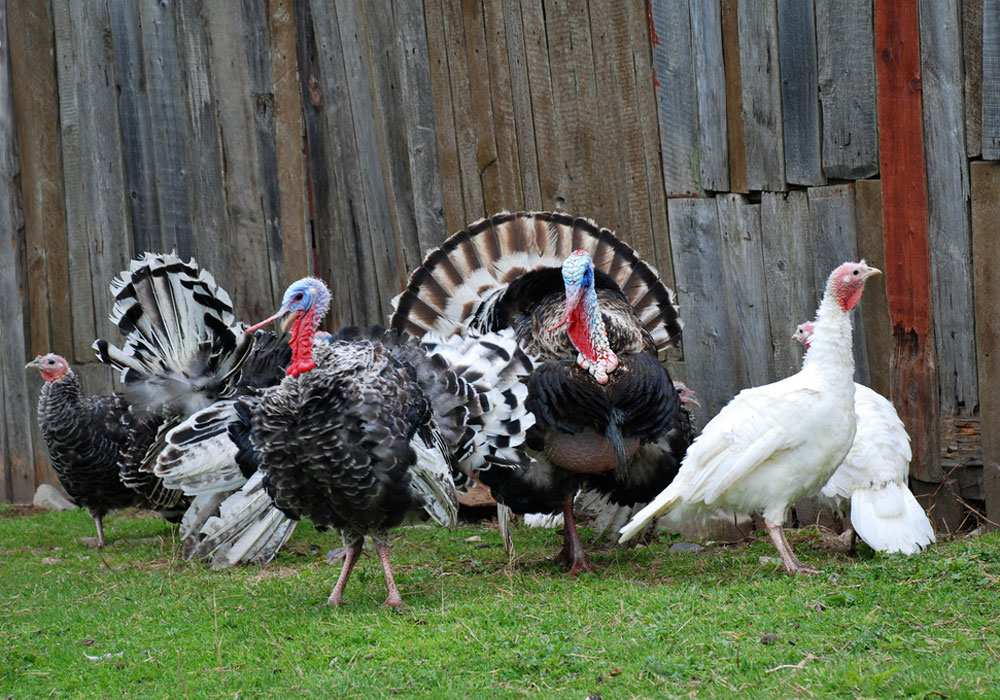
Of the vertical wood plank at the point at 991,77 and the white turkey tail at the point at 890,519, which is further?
the vertical wood plank at the point at 991,77

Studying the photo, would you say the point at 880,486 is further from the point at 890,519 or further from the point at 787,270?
the point at 787,270

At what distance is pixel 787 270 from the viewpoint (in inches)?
244

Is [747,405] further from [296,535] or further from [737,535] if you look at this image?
[296,535]

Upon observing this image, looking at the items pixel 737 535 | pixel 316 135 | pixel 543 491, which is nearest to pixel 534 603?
pixel 543 491

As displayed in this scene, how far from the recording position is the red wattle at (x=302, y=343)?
511 centimetres

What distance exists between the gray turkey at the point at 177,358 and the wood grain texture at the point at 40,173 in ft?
5.43

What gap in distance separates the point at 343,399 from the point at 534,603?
4.35 feet

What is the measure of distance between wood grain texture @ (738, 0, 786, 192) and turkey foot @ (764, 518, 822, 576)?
2.05 m

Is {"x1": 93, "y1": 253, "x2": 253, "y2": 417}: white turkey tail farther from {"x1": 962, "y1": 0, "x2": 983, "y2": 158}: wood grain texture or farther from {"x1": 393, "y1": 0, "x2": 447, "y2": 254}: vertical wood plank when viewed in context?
{"x1": 962, "y1": 0, "x2": 983, "y2": 158}: wood grain texture

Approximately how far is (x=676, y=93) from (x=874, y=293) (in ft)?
5.51

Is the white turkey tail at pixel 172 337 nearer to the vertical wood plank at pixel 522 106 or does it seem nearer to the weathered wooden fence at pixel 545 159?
the weathered wooden fence at pixel 545 159

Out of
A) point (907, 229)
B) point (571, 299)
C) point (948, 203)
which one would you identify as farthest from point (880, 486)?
point (571, 299)

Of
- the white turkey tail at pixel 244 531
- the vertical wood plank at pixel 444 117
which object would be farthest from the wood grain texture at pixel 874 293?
the white turkey tail at pixel 244 531

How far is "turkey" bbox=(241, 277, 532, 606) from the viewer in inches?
197
